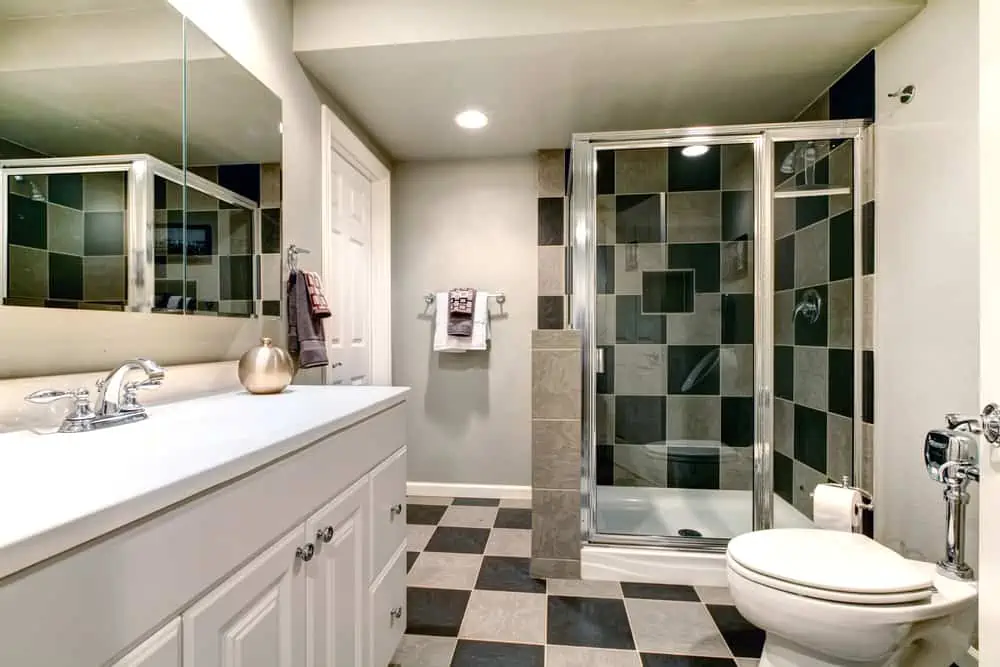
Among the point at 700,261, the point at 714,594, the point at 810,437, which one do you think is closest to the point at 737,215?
the point at 700,261

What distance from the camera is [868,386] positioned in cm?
175

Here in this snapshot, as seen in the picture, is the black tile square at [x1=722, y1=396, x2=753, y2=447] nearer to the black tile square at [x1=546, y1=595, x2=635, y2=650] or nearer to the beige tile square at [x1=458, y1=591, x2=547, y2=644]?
the black tile square at [x1=546, y1=595, x2=635, y2=650]

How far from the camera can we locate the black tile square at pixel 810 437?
1930 mm

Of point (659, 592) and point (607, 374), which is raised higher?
point (607, 374)

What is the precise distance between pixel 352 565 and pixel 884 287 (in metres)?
2.01

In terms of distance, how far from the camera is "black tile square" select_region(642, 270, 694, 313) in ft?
7.89

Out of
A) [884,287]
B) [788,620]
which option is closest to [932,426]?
[884,287]

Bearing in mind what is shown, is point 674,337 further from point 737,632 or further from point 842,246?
point 737,632

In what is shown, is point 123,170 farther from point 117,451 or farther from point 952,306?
point 952,306

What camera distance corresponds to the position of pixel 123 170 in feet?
3.57

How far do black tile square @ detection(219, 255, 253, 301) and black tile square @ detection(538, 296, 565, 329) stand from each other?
159cm

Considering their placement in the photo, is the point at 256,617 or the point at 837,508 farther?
the point at 837,508

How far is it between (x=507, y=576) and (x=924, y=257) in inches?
74.8

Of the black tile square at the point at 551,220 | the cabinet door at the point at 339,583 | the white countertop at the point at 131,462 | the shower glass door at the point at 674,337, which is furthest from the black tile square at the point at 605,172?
the cabinet door at the point at 339,583
